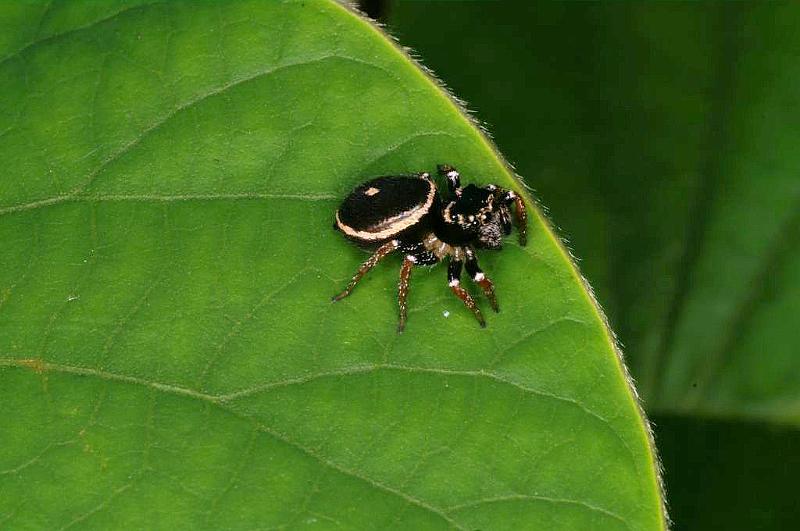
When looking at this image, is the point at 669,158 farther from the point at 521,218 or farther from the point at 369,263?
the point at 369,263

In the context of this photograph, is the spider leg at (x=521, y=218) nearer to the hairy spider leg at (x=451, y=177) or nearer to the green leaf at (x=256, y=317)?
the green leaf at (x=256, y=317)

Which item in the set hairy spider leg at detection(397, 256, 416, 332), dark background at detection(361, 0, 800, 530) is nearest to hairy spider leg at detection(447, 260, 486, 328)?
hairy spider leg at detection(397, 256, 416, 332)

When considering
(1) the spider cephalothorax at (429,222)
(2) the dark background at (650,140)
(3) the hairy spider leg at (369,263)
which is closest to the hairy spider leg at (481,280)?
(1) the spider cephalothorax at (429,222)

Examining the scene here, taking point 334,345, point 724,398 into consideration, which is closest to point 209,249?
point 334,345

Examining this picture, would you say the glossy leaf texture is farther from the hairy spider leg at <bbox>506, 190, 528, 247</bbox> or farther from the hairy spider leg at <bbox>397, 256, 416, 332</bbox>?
the hairy spider leg at <bbox>506, 190, 528, 247</bbox>

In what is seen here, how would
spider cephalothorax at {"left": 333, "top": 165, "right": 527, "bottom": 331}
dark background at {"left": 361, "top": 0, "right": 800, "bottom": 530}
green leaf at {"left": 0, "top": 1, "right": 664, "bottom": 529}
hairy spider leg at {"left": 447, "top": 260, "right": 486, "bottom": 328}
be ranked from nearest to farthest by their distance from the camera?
green leaf at {"left": 0, "top": 1, "right": 664, "bottom": 529}
hairy spider leg at {"left": 447, "top": 260, "right": 486, "bottom": 328}
spider cephalothorax at {"left": 333, "top": 165, "right": 527, "bottom": 331}
dark background at {"left": 361, "top": 0, "right": 800, "bottom": 530}

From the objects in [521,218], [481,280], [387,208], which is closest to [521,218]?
[521,218]

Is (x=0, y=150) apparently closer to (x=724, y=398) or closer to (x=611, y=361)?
(x=611, y=361)
